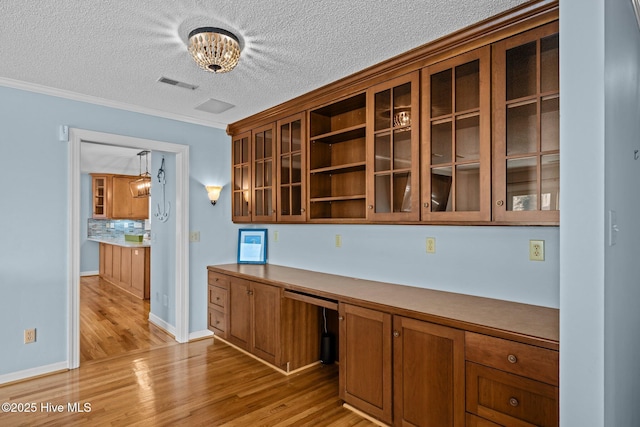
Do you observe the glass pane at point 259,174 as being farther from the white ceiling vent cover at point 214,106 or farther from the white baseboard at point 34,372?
the white baseboard at point 34,372

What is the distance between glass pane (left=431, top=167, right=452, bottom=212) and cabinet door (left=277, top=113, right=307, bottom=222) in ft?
4.25

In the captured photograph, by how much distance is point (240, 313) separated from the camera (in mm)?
3473

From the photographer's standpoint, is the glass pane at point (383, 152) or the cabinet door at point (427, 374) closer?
the cabinet door at point (427, 374)

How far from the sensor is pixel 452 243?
2537mm

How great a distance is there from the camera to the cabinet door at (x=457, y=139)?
209cm

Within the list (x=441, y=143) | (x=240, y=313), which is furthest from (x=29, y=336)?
(x=441, y=143)

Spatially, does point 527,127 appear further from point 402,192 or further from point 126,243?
point 126,243

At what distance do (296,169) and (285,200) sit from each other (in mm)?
332

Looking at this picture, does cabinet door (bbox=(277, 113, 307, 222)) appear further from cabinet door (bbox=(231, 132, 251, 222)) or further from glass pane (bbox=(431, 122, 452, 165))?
glass pane (bbox=(431, 122, 452, 165))

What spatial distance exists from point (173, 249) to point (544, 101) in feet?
12.3

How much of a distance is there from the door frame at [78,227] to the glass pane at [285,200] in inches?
44.8

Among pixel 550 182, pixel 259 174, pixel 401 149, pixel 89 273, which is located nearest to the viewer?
pixel 550 182

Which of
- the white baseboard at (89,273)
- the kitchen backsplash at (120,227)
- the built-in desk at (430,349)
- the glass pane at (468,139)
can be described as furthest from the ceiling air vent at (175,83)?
the white baseboard at (89,273)

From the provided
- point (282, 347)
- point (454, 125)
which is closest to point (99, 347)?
point (282, 347)
